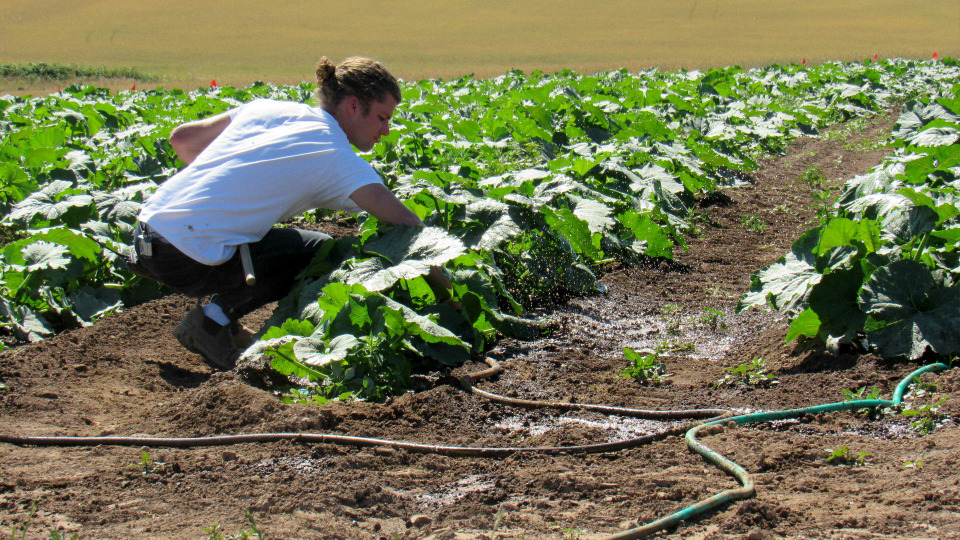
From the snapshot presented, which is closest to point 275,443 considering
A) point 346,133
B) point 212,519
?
point 212,519

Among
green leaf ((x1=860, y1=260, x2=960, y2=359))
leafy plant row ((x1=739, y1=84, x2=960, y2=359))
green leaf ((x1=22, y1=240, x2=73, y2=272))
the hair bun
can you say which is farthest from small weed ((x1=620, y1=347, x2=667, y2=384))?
green leaf ((x1=22, y1=240, x2=73, y2=272))

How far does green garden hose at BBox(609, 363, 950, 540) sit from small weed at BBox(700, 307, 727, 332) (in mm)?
1377

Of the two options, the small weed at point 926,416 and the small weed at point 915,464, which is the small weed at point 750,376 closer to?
the small weed at point 926,416

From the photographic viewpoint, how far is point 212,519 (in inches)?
91.5

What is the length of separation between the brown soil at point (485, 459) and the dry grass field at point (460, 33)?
107 feet

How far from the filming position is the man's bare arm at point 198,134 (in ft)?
13.6

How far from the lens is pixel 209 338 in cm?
403

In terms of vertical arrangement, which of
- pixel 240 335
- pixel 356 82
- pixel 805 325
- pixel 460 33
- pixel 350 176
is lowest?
pixel 240 335

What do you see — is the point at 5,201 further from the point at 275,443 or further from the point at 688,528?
the point at 688,528

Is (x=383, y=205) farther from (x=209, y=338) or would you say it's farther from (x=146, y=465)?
(x=146, y=465)

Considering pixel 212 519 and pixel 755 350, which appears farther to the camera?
pixel 755 350

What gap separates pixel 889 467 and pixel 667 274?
3.12 meters

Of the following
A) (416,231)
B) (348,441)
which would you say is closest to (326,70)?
(416,231)

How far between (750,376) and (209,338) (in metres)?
2.43
